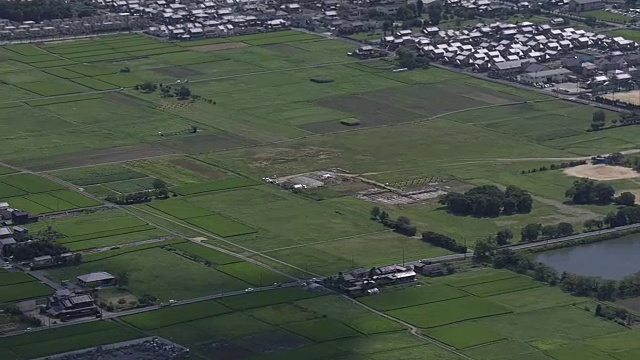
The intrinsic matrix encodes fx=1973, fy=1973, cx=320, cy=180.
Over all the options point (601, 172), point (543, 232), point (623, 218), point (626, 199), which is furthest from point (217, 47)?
point (543, 232)

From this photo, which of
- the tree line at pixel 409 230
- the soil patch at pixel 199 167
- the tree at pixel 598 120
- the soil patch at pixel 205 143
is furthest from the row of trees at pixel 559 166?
the soil patch at pixel 205 143

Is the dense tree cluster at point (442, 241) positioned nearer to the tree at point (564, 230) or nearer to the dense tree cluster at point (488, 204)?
the dense tree cluster at point (488, 204)

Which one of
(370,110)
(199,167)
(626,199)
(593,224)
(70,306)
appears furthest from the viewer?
(370,110)

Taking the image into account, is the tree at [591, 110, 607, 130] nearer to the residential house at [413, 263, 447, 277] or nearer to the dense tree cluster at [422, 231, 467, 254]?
the dense tree cluster at [422, 231, 467, 254]

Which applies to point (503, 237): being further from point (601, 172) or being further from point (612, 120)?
point (612, 120)

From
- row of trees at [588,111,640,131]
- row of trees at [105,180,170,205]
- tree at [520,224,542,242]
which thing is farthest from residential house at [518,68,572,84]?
tree at [520,224,542,242]

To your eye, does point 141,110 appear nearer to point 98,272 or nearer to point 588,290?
point 98,272
